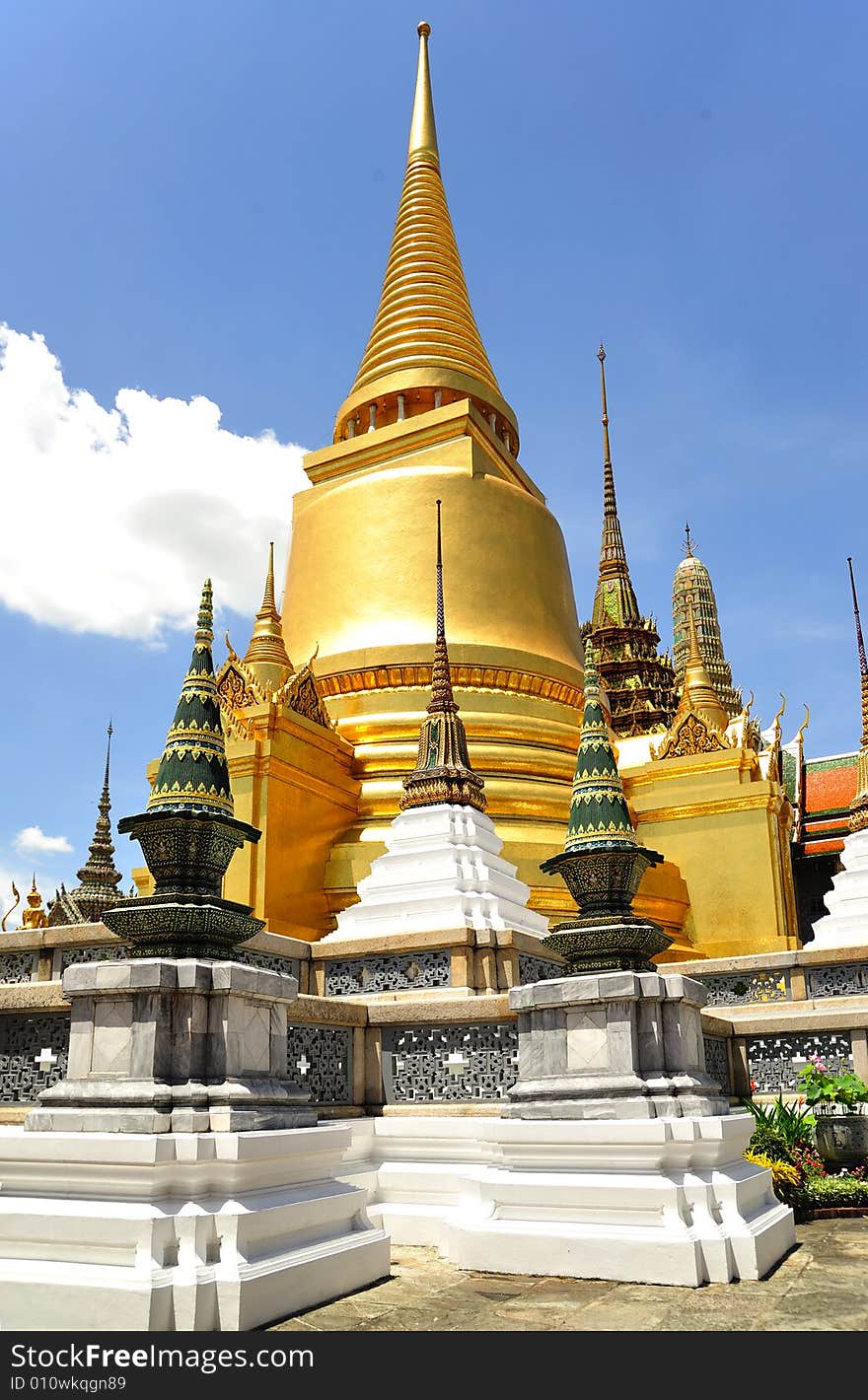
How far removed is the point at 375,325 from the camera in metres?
21.5

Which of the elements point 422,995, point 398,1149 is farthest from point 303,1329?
point 422,995

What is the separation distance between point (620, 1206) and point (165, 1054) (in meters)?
2.20

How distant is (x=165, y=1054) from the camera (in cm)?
470

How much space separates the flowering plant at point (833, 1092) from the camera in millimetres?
7551

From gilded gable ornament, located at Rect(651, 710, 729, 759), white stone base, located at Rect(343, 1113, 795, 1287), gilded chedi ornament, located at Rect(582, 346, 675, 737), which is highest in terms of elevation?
gilded chedi ornament, located at Rect(582, 346, 675, 737)

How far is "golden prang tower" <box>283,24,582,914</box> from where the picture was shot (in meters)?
14.9

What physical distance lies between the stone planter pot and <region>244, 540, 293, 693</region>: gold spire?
8.74m

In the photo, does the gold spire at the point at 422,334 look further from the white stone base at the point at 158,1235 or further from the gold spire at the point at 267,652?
the white stone base at the point at 158,1235

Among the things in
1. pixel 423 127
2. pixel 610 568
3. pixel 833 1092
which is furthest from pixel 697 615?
pixel 833 1092

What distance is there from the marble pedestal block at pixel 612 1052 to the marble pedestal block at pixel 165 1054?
139 cm

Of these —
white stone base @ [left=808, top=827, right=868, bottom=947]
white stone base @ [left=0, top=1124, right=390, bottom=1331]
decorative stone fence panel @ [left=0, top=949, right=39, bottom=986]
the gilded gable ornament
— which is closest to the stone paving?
white stone base @ [left=0, top=1124, right=390, bottom=1331]

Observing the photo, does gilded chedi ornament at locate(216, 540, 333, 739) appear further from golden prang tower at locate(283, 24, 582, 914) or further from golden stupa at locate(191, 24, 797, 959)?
golden prang tower at locate(283, 24, 582, 914)
